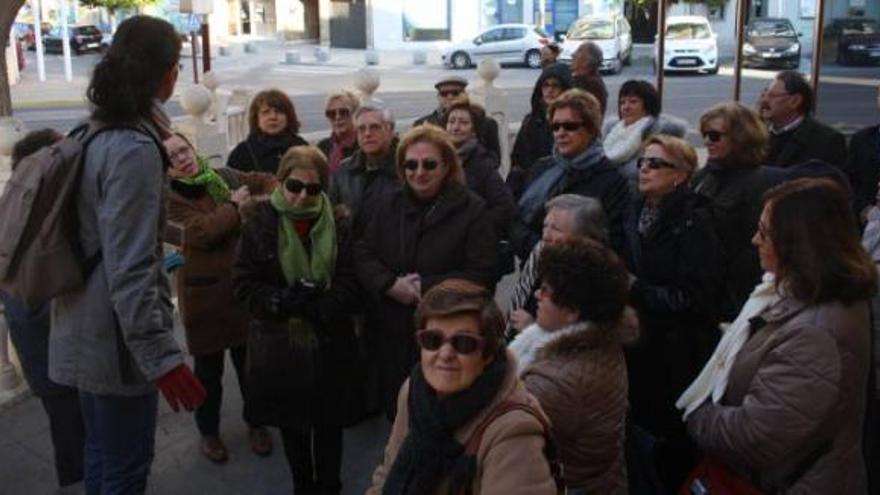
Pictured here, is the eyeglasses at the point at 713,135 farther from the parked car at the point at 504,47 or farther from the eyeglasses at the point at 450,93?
the parked car at the point at 504,47

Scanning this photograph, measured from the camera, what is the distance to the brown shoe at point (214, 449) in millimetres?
4223

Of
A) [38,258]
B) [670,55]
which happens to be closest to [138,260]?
[38,258]

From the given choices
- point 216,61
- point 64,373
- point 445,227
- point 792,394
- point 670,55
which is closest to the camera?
point 792,394

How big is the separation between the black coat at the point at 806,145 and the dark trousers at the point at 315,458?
2.72 metres

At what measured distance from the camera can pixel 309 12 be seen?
164 ft

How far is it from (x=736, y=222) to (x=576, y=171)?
76 cm

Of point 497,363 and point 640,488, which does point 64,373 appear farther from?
point 640,488

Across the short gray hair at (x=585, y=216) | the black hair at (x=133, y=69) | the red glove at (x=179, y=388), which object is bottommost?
the red glove at (x=179, y=388)

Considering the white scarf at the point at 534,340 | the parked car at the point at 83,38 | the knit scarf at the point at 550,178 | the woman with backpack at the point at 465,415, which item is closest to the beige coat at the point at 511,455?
the woman with backpack at the point at 465,415

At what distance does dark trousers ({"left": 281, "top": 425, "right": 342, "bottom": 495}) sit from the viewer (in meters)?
3.65

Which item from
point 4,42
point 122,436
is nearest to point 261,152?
point 122,436

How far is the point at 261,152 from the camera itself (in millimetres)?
4996

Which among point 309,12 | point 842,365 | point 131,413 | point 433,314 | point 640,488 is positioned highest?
point 309,12

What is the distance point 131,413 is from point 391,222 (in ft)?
5.00
